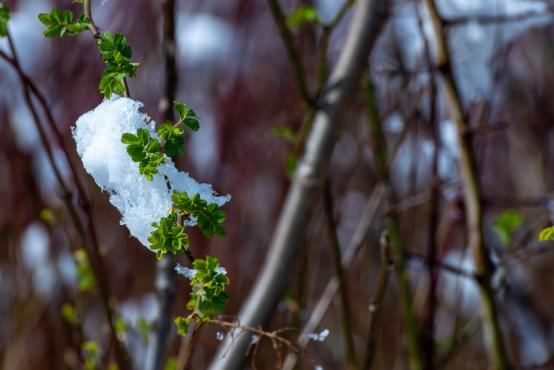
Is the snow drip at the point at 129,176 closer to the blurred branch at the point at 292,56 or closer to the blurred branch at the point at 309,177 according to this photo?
the blurred branch at the point at 309,177

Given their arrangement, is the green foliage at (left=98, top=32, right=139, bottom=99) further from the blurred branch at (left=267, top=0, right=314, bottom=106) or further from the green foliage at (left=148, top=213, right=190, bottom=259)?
the blurred branch at (left=267, top=0, right=314, bottom=106)

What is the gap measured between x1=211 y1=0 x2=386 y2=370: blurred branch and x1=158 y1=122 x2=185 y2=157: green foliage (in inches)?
16.2

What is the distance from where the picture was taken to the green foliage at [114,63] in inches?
29.5

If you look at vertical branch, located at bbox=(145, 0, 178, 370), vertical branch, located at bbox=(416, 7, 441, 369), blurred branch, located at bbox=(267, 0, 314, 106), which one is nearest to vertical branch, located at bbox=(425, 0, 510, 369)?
vertical branch, located at bbox=(416, 7, 441, 369)

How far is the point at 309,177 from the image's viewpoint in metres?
1.17

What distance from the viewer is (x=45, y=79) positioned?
10.9 ft

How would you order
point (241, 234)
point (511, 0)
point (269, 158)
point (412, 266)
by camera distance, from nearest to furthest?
point (511, 0) < point (241, 234) < point (412, 266) < point (269, 158)

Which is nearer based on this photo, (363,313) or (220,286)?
(220,286)

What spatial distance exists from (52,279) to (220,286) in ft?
7.16

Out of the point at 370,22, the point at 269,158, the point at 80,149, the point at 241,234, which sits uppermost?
the point at 269,158

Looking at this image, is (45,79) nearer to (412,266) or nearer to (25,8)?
(25,8)

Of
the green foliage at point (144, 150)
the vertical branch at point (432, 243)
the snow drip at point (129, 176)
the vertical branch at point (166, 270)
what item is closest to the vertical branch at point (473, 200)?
the vertical branch at point (432, 243)

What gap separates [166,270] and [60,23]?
570 mm

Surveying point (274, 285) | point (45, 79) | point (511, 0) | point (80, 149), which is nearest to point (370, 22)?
point (274, 285)
